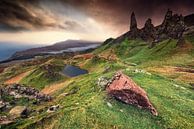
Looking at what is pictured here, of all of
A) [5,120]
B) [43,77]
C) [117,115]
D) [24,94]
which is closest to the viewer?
[117,115]

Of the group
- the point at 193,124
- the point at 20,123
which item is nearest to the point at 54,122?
the point at 20,123

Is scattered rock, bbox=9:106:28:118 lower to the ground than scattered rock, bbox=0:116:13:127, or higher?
lower

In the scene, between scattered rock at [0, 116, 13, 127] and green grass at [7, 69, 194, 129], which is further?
scattered rock at [0, 116, 13, 127]

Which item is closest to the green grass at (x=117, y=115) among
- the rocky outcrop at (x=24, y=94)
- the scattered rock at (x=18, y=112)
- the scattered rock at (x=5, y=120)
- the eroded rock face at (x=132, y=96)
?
the eroded rock face at (x=132, y=96)

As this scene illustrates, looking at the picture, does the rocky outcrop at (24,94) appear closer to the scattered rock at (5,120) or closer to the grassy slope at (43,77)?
the scattered rock at (5,120)

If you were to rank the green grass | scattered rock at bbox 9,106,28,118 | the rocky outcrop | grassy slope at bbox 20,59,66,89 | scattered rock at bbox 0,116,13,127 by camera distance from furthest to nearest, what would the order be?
grassy slope at bbox 20,59,66,89
the rocky outcrop
scattered rock at bbox 9,106,28,118
scattered rock at bbox 0,116,13,127
the green grass

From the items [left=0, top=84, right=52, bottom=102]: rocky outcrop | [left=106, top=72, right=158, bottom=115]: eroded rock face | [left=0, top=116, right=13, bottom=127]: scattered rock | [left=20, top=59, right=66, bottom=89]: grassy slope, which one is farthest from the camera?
[left=20, top=59, right=66, bottom=89]: grassy slope

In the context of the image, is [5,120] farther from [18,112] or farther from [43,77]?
[43,77]

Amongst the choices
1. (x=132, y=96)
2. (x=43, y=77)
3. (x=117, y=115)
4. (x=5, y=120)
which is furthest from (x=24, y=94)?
(x=117, y=115)

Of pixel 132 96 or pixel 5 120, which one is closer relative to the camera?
pixel 132 96

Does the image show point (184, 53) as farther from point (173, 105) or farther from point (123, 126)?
point (123, 126)

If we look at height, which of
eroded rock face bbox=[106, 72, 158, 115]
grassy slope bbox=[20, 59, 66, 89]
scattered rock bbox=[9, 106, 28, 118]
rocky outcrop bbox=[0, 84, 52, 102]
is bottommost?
grassy slope bbox=[20, 59, 66, 89]

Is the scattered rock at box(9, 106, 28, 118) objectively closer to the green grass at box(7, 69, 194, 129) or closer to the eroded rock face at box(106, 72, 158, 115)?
the green grass at box(7, 69, 194, 129)

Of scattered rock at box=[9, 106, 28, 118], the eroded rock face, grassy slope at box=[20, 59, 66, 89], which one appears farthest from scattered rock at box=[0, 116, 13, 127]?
grassy slope at box=[20, 59, 66, 89]
